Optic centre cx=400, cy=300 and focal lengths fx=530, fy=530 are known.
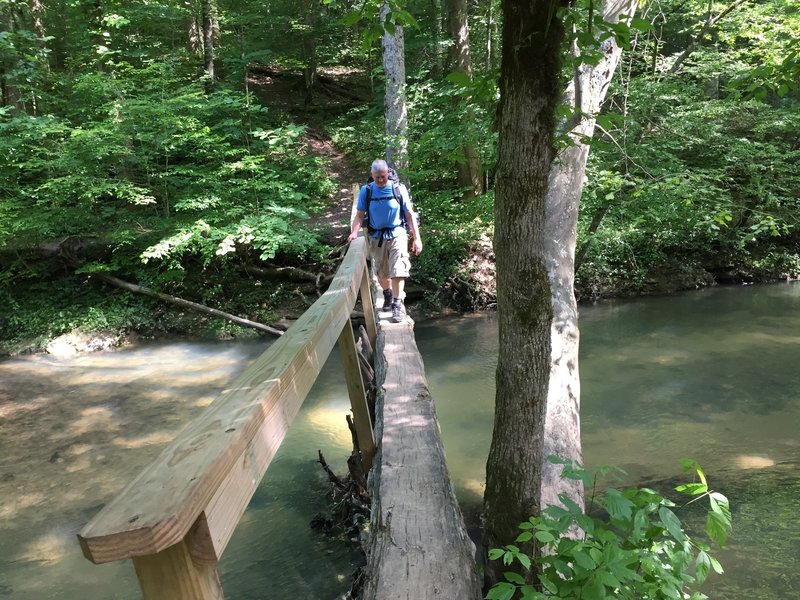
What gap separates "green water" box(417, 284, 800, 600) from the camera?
4.54 meters

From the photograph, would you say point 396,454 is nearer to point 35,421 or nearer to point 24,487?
point 24,487

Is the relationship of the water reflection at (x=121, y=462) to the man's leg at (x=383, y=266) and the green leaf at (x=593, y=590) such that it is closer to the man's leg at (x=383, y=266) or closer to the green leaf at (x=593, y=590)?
the man's leg at (x=383, y=266)

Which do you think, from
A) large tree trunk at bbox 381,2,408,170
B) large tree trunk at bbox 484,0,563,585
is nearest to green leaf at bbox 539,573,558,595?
large tree trunk at bbox 484,0,563,585

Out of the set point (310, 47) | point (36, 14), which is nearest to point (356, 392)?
point (36, 14)

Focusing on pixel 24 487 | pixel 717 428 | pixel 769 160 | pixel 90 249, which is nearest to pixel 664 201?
pixel 769 160

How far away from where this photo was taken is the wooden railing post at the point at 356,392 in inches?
168

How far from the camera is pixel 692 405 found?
7090mm

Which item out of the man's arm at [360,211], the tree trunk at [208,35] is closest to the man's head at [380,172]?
the man's arm at [360,211]

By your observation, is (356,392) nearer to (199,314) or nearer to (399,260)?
(399,260)

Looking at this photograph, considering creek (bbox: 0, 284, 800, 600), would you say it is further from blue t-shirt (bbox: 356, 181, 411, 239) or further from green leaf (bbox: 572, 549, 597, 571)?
green leaf (bbox: 572, 549, 597, 571)

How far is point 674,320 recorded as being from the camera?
433 inches

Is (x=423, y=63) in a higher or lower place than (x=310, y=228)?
higher

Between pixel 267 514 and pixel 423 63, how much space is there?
1503 centimetres

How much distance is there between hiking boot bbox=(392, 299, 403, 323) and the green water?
1.54 meters
